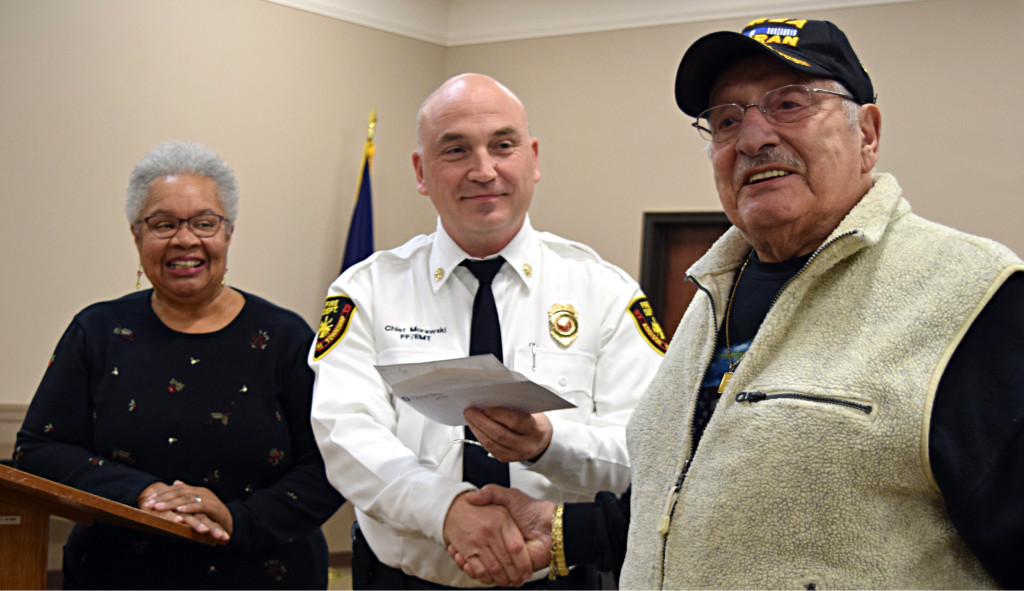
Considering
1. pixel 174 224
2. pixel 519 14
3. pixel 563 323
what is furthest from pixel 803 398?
pixel 519 14

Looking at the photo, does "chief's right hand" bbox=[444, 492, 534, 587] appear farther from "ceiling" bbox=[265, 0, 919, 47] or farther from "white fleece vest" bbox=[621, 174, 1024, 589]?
"ceiling" bbox=[265, 0, 919, 47]

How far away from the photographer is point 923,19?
4891 mm

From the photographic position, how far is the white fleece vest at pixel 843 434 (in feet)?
3.41

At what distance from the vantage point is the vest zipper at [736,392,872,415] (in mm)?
1058

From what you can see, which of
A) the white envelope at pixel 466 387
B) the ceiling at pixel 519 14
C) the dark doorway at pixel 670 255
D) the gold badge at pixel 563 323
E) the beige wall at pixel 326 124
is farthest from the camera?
the dark doorway at pixel 670 255

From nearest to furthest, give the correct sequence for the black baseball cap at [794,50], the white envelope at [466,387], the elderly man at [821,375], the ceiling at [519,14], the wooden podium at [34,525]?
the elderly man at [821,375], the black baseball cap at [794,50], the white envelope at [466,387], the wooden podium at [34,525], the ceiling at [519,14]

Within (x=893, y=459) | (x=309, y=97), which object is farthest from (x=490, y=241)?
(x=309, y=97)

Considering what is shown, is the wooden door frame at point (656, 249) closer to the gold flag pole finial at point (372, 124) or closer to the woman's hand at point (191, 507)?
the gold flag pole finial at point (372, 124)

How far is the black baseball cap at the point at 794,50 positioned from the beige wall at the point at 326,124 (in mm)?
3917

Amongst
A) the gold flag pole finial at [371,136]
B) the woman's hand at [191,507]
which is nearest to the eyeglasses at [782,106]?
the woman's hand at [191,507]

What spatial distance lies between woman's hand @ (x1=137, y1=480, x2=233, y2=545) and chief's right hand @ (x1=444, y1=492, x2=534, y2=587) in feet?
1.91

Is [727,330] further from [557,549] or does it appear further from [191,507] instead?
[191,507]

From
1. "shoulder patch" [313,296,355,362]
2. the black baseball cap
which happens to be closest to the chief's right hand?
"shoulder patch" [313,296,355,362]

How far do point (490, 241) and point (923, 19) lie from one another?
152 inches
